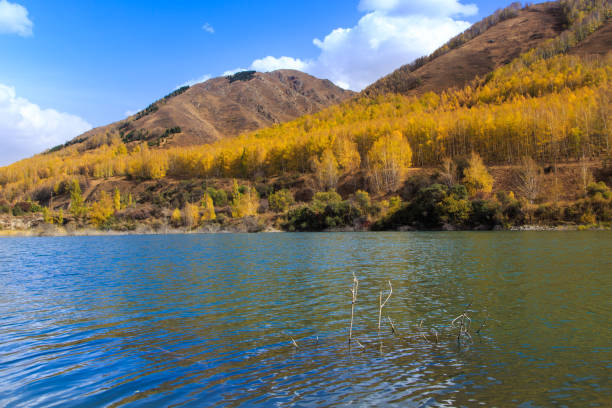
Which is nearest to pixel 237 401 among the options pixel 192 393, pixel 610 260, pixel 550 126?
pixel 192 393

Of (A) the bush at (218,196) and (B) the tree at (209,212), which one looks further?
(A) the bush at (218,196)

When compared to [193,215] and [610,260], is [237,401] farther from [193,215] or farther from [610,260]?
[193,215]

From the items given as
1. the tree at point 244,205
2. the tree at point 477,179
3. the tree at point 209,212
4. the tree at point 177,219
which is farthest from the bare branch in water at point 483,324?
the tree at point 177,219

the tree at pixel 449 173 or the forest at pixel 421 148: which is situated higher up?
the forest at pixel 421 148

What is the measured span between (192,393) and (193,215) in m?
94.6

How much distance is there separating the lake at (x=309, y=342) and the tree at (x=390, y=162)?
240ft

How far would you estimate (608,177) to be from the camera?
2643 inches

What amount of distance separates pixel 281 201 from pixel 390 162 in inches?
1153

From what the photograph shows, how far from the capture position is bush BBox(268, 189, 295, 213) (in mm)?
95125

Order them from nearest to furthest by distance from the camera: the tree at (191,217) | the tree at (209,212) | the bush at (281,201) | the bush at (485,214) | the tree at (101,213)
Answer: the bush at (485,214)
the bush at (281,201)
the tree at (191,217)
the tree at (209,212)
the tree at (101,213)

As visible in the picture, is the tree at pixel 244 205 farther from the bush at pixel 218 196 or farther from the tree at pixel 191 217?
the tree at pixel 191 217

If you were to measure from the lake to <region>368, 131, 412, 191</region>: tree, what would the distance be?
240ft

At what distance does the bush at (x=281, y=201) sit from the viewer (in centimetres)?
9512

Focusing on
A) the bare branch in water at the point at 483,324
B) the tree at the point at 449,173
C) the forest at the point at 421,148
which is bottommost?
the bare branch in water at the point at 483,324
